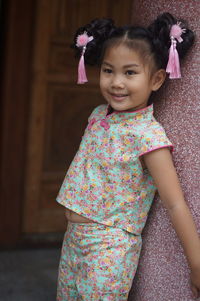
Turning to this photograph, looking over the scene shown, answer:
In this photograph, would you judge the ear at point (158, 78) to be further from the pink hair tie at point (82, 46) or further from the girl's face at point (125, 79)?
the pink hair tie at point (82, 46)

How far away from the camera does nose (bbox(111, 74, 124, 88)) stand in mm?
1823

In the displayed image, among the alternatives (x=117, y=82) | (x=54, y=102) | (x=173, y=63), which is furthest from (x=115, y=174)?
(x=54, y=102)

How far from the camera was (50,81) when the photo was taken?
372 centimetres

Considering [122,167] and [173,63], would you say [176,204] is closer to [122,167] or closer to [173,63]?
[122,167]

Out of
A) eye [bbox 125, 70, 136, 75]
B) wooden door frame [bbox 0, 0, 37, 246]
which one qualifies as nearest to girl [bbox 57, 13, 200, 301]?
eye [bbox 125, 70, 136, 75]

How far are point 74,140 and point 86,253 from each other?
6.56 feet

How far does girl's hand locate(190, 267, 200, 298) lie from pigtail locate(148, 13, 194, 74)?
2.24 ft

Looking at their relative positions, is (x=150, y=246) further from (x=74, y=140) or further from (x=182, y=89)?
(x=74, y=140)

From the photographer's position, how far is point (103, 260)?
76.6 inches

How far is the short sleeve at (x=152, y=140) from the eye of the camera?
5.75 feet

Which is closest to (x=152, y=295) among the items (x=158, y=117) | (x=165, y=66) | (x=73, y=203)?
(x=73, y=203)

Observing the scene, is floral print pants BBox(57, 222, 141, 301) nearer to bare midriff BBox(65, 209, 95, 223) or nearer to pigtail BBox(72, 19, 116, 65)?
bare midriff BBox(65, 209, 95, 223)

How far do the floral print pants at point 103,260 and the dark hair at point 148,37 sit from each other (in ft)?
2.25

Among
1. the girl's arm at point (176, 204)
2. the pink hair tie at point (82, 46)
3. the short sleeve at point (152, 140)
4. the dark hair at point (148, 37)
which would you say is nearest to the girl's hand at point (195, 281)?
the girl's arm at point (176, 204)
